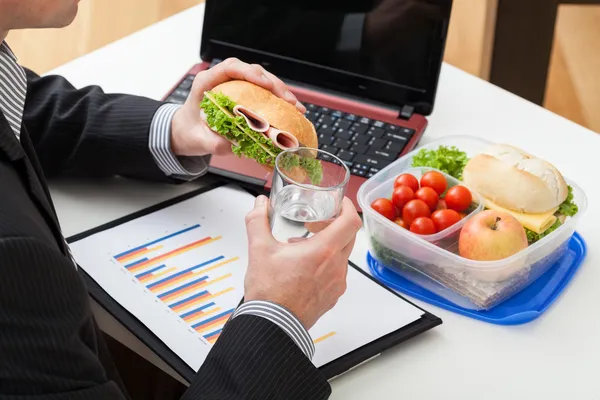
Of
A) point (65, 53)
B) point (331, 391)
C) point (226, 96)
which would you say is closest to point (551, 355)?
point (331, 391)

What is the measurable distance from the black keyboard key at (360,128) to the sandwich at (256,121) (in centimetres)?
28

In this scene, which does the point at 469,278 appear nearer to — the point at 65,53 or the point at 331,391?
the point at 331,391

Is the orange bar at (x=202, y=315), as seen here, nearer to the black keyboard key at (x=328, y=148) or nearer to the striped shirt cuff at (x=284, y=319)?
the striped shirt cuff at (x=284, y=319)

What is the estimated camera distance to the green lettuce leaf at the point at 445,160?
1.24m

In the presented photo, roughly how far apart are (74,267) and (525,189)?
2.10 ft

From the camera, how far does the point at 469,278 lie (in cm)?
108

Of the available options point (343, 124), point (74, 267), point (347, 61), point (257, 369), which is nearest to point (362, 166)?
point (343, 124)

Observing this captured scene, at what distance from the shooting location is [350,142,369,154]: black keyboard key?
1.32 meters

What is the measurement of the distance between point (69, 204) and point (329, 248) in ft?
1.55

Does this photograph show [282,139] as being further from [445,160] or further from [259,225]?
[445,160]

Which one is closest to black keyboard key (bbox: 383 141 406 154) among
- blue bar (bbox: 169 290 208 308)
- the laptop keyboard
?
the laptop keyboard

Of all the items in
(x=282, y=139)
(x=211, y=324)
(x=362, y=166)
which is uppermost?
(x=282, y=139)

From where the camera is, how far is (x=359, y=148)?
1329mm

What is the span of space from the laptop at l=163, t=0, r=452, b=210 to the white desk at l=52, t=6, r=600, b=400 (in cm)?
9
